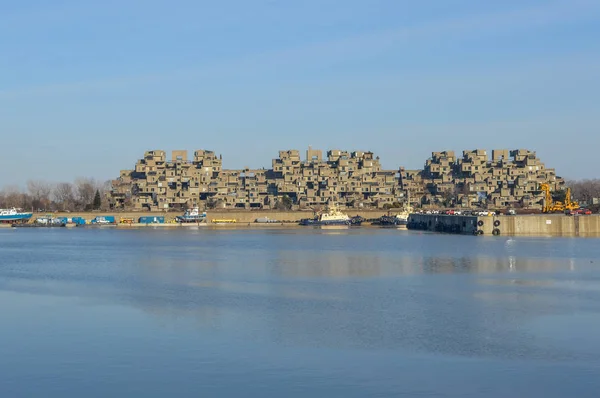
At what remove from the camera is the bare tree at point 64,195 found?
18625 cm

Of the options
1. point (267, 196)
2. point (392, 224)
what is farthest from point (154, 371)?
point (267, 196)

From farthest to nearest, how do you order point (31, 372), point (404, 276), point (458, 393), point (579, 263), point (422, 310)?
point (579, 263) → point (404, 276) → point (422, 310) → point (31, 372) → point (458, 393)

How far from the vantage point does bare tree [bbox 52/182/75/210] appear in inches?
7333

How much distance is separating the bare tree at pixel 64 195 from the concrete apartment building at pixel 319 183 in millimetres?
11593

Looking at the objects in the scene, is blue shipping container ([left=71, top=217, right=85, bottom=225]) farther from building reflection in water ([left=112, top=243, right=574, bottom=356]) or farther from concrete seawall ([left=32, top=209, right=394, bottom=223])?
building reflection in water ([left=112, top=243, right=574, bottom=356])

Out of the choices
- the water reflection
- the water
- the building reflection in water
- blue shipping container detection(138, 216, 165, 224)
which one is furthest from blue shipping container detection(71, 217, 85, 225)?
the water

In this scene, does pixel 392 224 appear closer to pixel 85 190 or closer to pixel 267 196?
pixel 267 196

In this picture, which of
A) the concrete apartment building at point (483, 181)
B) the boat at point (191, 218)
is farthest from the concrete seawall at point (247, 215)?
the concrete apartment building at point (483, 181)

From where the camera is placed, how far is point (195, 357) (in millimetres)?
23891

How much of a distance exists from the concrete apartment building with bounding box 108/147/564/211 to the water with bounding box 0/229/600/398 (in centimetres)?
12701

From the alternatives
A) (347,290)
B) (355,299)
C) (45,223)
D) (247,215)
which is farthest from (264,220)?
(355,299)

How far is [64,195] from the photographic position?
190 m

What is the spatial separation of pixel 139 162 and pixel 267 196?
28.5m

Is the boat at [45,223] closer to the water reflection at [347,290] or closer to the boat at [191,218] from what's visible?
the boat at [191,218]
